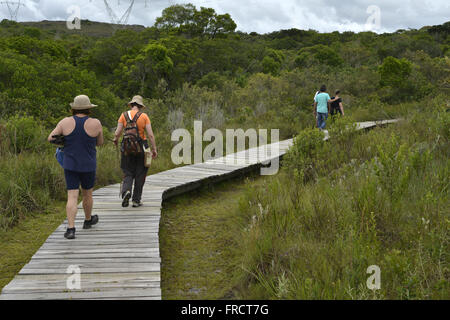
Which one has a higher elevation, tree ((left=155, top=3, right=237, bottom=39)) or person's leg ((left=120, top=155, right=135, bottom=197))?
tree ((left=155, top=3, right=237, bottom=39))

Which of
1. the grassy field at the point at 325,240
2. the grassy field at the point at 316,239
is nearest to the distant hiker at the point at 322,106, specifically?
the grassy field at the point at 316,239

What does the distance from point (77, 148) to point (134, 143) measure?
40.0 inches

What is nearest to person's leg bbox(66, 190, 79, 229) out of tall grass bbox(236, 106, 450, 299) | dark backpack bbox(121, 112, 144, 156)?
dark backpack bbox(121, 112, 144, 156)

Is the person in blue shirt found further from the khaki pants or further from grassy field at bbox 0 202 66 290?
grassy field at bbox 0 202 66 290

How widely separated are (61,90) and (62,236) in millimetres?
17712

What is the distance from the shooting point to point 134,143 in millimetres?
5434

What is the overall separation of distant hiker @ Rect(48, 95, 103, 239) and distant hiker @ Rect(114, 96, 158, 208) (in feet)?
2.51

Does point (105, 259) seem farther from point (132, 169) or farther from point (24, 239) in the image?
point (132, 169)

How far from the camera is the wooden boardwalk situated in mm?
3377

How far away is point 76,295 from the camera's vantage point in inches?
130

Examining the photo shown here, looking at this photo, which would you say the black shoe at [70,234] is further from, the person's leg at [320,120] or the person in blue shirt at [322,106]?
the person's leg at [320,120]

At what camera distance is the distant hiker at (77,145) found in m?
4.49

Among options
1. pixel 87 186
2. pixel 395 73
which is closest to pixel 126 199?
pixel 87 186

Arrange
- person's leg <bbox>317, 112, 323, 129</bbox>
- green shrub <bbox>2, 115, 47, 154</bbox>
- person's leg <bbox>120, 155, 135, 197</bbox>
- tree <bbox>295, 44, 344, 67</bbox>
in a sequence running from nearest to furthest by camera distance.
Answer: person's leg <bbox>120, 155, 135, 197</bbox>, green shrub <bbox>2, 115, 47, 154</bbox>, person's leg <bbox>317, 112, 323, 129</bbox>, tree <bbox>295, 44, 344, 67</bbox>
